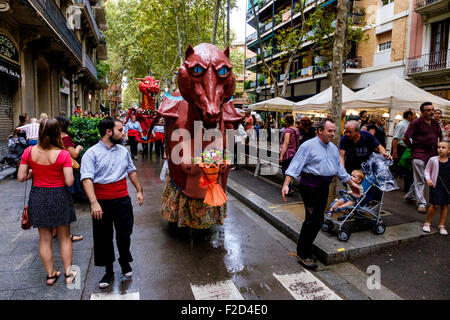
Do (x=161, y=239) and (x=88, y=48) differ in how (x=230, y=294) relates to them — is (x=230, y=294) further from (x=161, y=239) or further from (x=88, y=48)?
(x=88, y=48)

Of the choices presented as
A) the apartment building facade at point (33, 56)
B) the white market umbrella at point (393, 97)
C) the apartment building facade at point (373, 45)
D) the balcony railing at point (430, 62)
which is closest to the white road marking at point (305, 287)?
the white market umbrella at point (393, 97)

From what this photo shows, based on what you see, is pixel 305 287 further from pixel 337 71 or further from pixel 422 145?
pixel 422 145

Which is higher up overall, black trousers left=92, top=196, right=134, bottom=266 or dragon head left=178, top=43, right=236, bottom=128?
dragon head left=178, top=43, right=236, bottom=128

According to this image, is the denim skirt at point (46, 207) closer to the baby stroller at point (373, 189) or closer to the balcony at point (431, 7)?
the baby stroller at point (373, 189)

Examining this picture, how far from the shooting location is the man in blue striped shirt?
3.83 m

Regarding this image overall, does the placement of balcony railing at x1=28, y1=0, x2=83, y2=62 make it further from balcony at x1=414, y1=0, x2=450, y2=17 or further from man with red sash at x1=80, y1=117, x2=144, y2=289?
balcony at x1=414, y1=0, x2=450, y2=17

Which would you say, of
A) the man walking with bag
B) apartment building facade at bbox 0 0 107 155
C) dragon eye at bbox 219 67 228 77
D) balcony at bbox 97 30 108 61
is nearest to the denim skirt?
dragon eye at bbox 219 67 228 77

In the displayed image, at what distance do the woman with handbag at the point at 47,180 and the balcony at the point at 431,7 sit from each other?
2029 centimetres

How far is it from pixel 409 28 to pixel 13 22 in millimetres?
20416

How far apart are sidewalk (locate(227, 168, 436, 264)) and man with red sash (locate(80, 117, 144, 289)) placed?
2618mm

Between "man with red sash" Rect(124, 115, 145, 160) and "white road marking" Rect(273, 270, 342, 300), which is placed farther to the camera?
"man with red sash" Rect(124, 115, 145, 160)

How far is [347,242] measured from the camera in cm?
445

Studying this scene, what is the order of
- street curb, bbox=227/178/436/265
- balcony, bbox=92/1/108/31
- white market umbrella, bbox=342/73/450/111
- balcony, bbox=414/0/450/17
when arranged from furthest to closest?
1. balcony, bbox=92/1/108/31
2. balcony, bbox=414/0/450/17
3. white market umbrella, bbox=342/73/450/111
4. street curb, bbox=227/178/436/265

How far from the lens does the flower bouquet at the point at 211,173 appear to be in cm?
377
